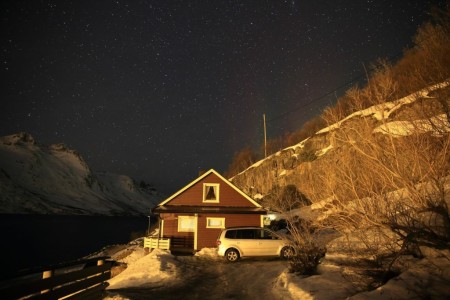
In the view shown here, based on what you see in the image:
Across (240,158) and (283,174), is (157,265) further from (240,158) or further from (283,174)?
(240,158)

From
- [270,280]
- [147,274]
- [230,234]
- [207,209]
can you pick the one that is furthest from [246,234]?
[207,209]

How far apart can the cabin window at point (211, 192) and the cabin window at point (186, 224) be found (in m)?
2.10

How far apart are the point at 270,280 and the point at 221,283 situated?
196cm

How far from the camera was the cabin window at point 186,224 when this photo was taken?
25953mm

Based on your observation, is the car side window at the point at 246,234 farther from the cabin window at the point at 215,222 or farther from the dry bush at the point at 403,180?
the dry bush at the point at 403,180

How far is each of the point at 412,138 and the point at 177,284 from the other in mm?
9736

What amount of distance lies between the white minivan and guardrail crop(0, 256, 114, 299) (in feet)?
33.6

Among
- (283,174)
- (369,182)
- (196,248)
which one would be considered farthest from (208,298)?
(283,174)

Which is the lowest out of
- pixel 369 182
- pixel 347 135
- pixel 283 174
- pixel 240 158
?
pixel 369 182

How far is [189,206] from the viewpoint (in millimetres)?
26422

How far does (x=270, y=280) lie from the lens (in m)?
12.2

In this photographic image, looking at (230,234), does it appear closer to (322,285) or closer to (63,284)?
(322,285)

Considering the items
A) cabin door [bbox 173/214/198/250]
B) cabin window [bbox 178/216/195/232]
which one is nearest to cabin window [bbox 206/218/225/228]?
cabin door [bbox 173/214/198/250]

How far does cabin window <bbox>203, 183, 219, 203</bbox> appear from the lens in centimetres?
2695
